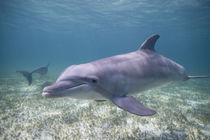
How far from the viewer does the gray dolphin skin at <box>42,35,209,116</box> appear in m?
3.09

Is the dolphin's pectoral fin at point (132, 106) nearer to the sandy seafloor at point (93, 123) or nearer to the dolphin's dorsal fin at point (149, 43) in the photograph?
the sandy seafloor at point (93, 123)

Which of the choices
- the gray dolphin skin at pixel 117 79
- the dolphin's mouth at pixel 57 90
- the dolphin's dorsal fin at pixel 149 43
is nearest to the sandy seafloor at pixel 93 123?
the gray dolphin skin at pixel 117 79

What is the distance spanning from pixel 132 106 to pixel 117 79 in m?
0.75

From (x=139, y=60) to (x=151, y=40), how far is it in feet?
4.06

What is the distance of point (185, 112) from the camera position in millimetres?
6562

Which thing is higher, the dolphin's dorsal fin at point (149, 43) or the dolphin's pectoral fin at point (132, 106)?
the dolphin's dorsal fin at point (149, 43)

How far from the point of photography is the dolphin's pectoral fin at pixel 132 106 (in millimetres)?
3020

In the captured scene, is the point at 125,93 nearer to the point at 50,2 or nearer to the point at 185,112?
the point at 185,112

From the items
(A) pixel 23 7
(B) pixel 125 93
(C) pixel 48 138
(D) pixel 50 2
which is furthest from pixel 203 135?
(A) pixel 23 7

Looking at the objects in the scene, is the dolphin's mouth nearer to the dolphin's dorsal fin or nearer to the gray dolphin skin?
the gray dolphin skin

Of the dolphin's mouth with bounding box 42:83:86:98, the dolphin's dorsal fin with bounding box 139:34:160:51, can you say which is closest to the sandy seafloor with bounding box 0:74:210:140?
the dolphin's mouth with bounding box 42:83:86:98

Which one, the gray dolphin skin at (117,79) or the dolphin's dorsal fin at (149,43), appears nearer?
the gray dolphin skin at (117,79)

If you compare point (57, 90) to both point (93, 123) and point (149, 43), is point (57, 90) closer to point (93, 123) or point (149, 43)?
point (93, 123)

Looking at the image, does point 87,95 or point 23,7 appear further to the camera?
point 23,7
